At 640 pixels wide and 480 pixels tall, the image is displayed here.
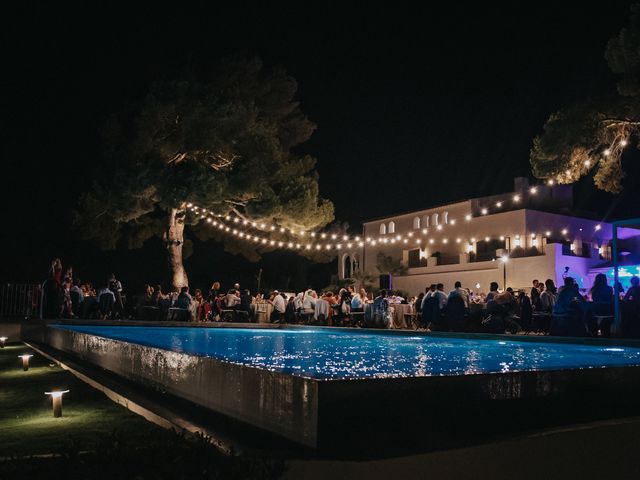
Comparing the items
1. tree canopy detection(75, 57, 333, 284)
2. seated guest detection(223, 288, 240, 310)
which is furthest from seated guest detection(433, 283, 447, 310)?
tree canopy detection(75, 57, 333, 284)

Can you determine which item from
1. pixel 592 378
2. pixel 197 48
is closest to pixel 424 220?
pixel 197 48

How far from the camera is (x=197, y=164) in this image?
18875 millimetres

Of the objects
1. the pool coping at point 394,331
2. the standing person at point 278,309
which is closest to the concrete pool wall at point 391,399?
the pool coping at point 394,331

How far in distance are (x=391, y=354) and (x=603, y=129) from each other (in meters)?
10.9

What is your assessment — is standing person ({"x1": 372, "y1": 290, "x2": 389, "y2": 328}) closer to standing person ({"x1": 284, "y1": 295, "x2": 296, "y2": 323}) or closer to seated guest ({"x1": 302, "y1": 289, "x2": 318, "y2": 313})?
seated guest ({"x1": 302, "y1": 289, "x2": 318, "y2": 313})

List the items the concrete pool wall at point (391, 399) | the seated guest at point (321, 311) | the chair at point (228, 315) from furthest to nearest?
the chair at point (228, 315)
the seated guest at point (321, 311)
the concrete pool wall at point (391, 399)

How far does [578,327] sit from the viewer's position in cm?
873

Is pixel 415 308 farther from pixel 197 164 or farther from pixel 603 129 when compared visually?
pixel 197 164

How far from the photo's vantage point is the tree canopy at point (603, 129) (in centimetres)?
1303

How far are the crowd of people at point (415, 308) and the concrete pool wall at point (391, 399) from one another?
5336 mm

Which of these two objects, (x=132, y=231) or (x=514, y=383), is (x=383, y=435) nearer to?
(x=514, y=383)

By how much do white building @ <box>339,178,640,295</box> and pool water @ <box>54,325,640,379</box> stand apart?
44.7 feet

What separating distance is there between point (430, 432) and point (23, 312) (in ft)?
41.9

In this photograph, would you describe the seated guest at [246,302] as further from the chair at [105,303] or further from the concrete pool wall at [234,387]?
the concrete pool wall at [234,387]
